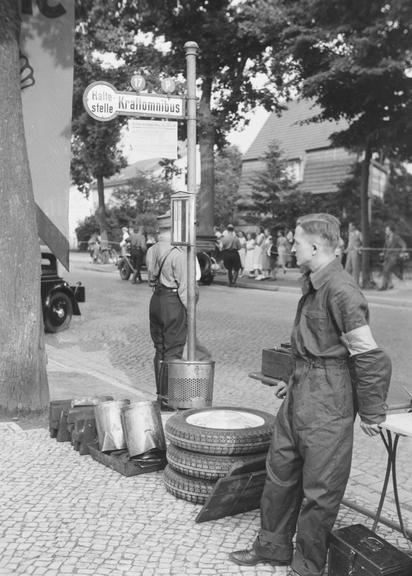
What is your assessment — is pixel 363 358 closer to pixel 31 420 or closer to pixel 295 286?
pixel 31 420

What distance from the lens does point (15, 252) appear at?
20.0 feet

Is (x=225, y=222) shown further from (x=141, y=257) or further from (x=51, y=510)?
(x=51, y=510)

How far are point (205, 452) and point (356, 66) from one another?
14664 millimetres

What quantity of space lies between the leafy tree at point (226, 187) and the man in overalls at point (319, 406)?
118 ft

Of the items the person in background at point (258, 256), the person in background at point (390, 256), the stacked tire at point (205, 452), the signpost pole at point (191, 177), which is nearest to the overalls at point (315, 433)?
the stacked tire at point (205, 452)

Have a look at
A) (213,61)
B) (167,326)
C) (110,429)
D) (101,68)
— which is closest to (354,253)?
(213,61)

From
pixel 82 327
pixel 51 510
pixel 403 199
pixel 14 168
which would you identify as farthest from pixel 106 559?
pixel 403 199

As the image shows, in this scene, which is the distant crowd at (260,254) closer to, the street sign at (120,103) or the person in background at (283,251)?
the person in background at (283,251)

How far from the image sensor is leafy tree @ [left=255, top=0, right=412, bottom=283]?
16.2m

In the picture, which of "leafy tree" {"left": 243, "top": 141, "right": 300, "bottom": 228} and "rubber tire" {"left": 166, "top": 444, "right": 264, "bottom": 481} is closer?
"rubber tire" {"left": 166, "top": 444, "right": 264, "bottom": 481}

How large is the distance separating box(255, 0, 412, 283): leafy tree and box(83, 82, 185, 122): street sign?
9812mm

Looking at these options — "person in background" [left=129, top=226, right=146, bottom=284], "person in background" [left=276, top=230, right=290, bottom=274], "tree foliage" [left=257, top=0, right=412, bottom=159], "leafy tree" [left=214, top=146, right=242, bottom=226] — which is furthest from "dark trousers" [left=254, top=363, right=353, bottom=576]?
"leafy tree" [left=214, top=146, right=242, bottom=226]

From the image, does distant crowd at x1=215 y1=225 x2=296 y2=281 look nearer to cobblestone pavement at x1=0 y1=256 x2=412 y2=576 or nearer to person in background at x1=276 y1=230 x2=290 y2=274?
person in background at x1=276 y1=230 x2=290 y2=274

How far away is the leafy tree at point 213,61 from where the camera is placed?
2259 centimetres
